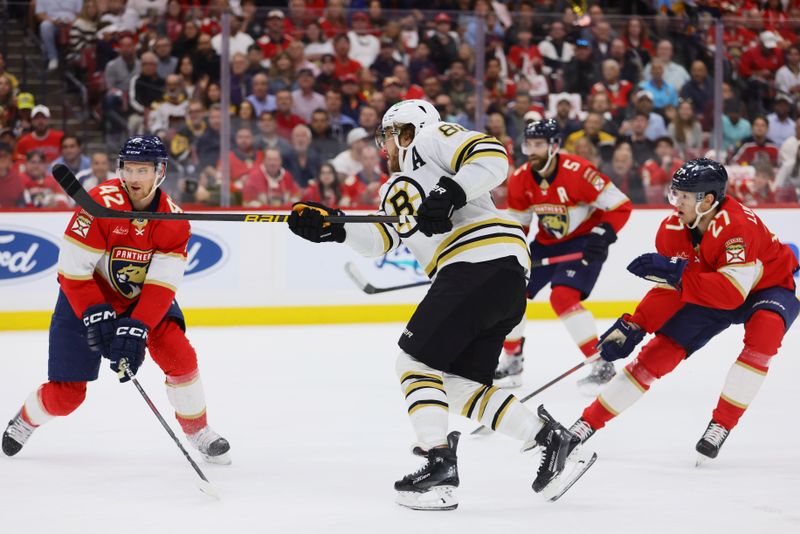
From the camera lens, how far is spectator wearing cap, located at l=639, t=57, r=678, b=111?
7504 mm

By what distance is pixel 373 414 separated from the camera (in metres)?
4.39

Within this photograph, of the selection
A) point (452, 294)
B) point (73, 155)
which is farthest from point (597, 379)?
point (73, 155)

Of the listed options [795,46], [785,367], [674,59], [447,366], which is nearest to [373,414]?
[447,366]

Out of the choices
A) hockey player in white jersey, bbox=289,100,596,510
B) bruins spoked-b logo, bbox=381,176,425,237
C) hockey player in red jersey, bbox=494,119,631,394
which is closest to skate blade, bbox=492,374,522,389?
hockey player in red jersey, bbox=494,119,631,394

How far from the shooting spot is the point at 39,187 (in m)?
6.54

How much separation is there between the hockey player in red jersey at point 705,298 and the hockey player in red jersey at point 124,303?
1261 mm

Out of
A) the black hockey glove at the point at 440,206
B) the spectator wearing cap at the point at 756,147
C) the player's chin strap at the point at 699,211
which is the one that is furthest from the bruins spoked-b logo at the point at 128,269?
the spectator wearing cap at the point at 756,147

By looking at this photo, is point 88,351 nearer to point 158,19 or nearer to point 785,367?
point 785,367

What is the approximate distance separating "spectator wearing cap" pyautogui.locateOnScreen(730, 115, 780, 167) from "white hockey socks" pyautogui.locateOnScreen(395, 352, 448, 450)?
513 centimetres

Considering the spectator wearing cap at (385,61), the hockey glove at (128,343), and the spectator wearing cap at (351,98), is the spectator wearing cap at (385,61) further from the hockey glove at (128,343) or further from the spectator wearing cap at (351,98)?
the hockey glove at (128,343)

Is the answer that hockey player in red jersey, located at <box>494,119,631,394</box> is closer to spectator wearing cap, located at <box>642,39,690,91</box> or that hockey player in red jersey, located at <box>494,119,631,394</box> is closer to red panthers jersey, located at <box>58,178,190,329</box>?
red panthers jersey, located at <box>58,178,190,329</box>

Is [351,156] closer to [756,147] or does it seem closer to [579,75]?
[579,75]

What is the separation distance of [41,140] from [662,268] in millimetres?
4476

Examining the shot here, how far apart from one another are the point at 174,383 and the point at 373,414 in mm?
1113
